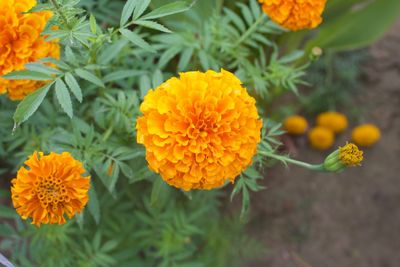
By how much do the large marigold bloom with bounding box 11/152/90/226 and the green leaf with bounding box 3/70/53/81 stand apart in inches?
→ 6.7

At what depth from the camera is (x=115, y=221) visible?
6.19ft

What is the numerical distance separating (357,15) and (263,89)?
3.26ft

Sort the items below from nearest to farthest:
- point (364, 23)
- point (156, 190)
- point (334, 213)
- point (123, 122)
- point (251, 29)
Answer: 1. point (156, 190)
2. point (123, 122)
3. point (251, 29)
4. point (364, 23)
5. point (334, 213)

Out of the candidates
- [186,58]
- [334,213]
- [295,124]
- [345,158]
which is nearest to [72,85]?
[186,58]

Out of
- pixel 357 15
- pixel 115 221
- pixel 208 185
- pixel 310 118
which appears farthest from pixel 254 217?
pixel 208 185

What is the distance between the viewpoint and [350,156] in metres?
1.16

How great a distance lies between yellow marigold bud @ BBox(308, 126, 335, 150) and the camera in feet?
8.19

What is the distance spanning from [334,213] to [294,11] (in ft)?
4.25

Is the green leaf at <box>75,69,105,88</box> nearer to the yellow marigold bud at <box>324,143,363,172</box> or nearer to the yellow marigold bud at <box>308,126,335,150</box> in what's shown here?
the yellow marigold bud at <box>324,143,363,172</box>

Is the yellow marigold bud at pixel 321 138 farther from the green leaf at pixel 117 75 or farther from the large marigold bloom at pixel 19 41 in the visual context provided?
the large marigold bloom at pixel 19 41

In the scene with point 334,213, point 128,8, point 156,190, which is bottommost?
point 334,213

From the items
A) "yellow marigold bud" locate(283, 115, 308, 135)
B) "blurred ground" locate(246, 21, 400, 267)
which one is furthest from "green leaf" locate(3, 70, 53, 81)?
"yellow marigold bud" locate(283, 115, 308, 135)

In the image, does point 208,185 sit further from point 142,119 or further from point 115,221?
point 115,221

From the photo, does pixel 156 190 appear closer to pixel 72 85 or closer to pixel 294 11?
pixel 72 85
